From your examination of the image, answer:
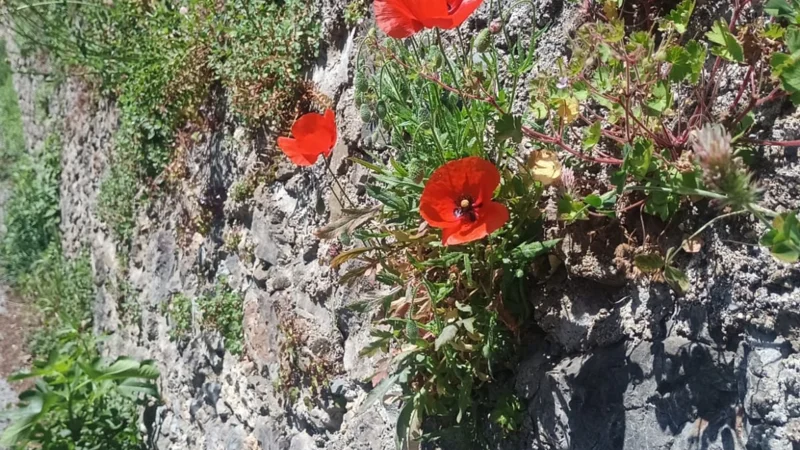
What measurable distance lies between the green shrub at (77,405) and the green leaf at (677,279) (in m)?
2.99

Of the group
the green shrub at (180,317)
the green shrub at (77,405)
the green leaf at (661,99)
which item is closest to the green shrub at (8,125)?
the green shrub at (77,405)

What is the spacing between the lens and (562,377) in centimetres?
168

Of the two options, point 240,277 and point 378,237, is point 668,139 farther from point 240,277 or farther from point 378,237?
point 240,277

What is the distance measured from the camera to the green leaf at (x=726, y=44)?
1.33m

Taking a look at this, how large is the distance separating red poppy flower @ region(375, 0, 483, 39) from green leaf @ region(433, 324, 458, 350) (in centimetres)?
68

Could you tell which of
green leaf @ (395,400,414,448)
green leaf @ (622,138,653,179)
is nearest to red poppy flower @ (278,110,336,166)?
green leaf @ (395,400,414,448)

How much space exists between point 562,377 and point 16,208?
18.1 feet

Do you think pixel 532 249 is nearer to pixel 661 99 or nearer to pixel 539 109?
pixel 539 109

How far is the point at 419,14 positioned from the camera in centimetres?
146

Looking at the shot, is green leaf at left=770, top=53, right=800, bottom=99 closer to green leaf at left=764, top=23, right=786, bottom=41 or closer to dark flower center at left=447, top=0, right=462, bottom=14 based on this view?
green leaf at left=764, top=23, right=786, bottom=41

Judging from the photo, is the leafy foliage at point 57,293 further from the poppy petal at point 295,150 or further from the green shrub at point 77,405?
the poppy petal at point 295,150

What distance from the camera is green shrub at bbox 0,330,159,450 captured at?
3.58m

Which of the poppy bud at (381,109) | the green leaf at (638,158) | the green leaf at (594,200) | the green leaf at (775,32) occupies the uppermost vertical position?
the poppy bud at (381,109)

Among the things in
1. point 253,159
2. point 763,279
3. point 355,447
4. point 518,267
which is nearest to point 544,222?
point 518,267
